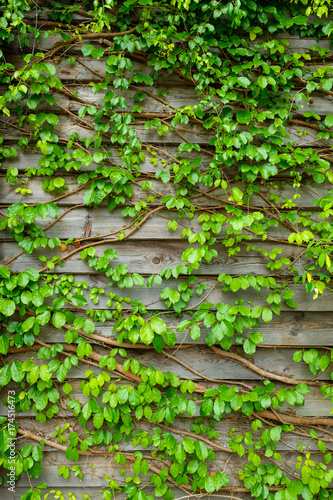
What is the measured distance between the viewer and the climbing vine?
163cm

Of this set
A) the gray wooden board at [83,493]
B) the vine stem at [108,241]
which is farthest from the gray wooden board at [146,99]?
the gray wooden board at [83,493]

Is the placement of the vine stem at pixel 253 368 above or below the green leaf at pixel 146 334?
below

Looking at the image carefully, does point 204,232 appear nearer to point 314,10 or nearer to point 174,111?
point 174,111

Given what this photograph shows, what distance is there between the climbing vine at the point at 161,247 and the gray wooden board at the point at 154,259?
0.01 meters

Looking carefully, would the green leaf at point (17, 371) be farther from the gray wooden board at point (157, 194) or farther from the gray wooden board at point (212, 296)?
the gray wooden board at point (157, 194)

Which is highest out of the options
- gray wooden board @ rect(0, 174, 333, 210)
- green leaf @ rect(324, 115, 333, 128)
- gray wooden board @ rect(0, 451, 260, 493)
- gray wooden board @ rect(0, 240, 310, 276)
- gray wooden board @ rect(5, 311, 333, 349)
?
green leaf @ rect(324, 115, 333, 128)

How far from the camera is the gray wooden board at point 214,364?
1.72 meters

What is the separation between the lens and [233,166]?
5.65 feet

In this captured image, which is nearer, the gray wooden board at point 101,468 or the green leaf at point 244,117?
the green leaf at point 244,117

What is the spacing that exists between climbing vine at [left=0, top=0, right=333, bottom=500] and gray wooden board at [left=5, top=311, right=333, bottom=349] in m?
0.01

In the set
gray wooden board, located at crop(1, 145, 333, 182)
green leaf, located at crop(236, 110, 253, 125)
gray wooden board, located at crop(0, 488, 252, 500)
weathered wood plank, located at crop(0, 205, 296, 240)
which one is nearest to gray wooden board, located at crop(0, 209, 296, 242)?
weathered wood plank, located at crop(0, 205, 296, 240)

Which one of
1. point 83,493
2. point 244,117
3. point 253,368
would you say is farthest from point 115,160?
point 83,493

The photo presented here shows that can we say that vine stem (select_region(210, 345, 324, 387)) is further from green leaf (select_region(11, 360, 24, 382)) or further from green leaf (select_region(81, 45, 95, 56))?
green leaf (select_region(81, 45, 95, 56))

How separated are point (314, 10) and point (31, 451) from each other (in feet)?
8.38
